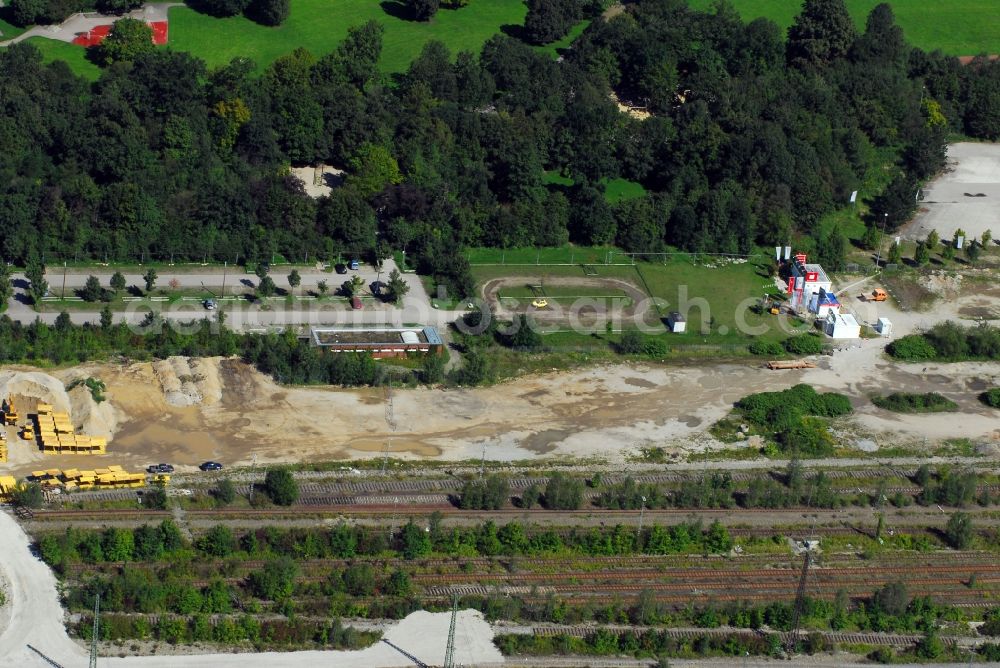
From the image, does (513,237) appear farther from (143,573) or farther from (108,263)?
(143,573)

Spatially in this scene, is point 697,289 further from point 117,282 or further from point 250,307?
point 117,282

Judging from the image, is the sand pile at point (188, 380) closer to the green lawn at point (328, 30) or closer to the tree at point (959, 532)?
the tree at point (959, 532)

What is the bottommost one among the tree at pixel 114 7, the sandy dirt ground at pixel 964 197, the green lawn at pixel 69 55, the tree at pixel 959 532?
the tree at pixel 959 532

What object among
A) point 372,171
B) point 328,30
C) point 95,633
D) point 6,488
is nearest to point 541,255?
point 372,171

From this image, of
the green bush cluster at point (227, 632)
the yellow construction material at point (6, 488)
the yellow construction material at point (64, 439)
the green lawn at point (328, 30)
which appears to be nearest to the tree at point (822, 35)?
the green lawn at point (328, 30)

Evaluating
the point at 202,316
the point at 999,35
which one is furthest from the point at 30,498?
the point at 999,35

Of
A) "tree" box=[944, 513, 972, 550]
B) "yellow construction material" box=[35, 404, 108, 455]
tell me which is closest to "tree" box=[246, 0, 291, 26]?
"yellow construction material" box=[35, 404, 108, 455]
